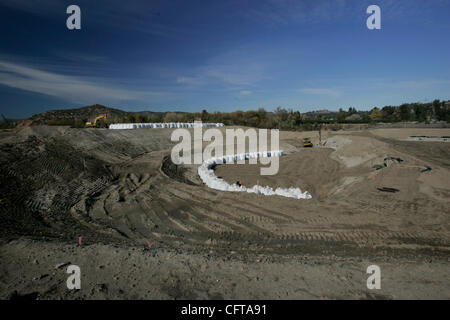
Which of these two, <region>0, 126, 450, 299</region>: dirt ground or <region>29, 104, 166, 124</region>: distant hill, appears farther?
<region>29, 104, 166, 124</region>: distant hill

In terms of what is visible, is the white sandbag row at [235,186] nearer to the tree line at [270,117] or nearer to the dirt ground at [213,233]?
the dirt ground at [213,233]

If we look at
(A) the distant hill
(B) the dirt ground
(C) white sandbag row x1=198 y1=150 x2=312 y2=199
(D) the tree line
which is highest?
(A) the distant hill

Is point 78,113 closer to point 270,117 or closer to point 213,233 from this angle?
point 270,117

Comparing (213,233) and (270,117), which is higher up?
(270,117)

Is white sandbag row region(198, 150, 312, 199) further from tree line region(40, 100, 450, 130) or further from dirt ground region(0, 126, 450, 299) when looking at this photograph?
tree line region(40, 100, 450, 130)

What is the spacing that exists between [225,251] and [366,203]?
7136mm

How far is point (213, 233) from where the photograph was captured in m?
8.18

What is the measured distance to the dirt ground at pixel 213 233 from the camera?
4.90 metres

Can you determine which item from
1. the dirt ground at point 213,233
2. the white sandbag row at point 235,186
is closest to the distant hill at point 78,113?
the white sandbag row at point 235,186

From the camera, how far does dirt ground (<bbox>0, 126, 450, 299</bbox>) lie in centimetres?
490

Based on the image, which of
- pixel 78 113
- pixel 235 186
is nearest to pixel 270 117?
pixel 235 186

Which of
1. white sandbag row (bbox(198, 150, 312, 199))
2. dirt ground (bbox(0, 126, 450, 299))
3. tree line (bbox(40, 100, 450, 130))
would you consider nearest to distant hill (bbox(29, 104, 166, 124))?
tree line (bbox(40, 100, 450, 130))
